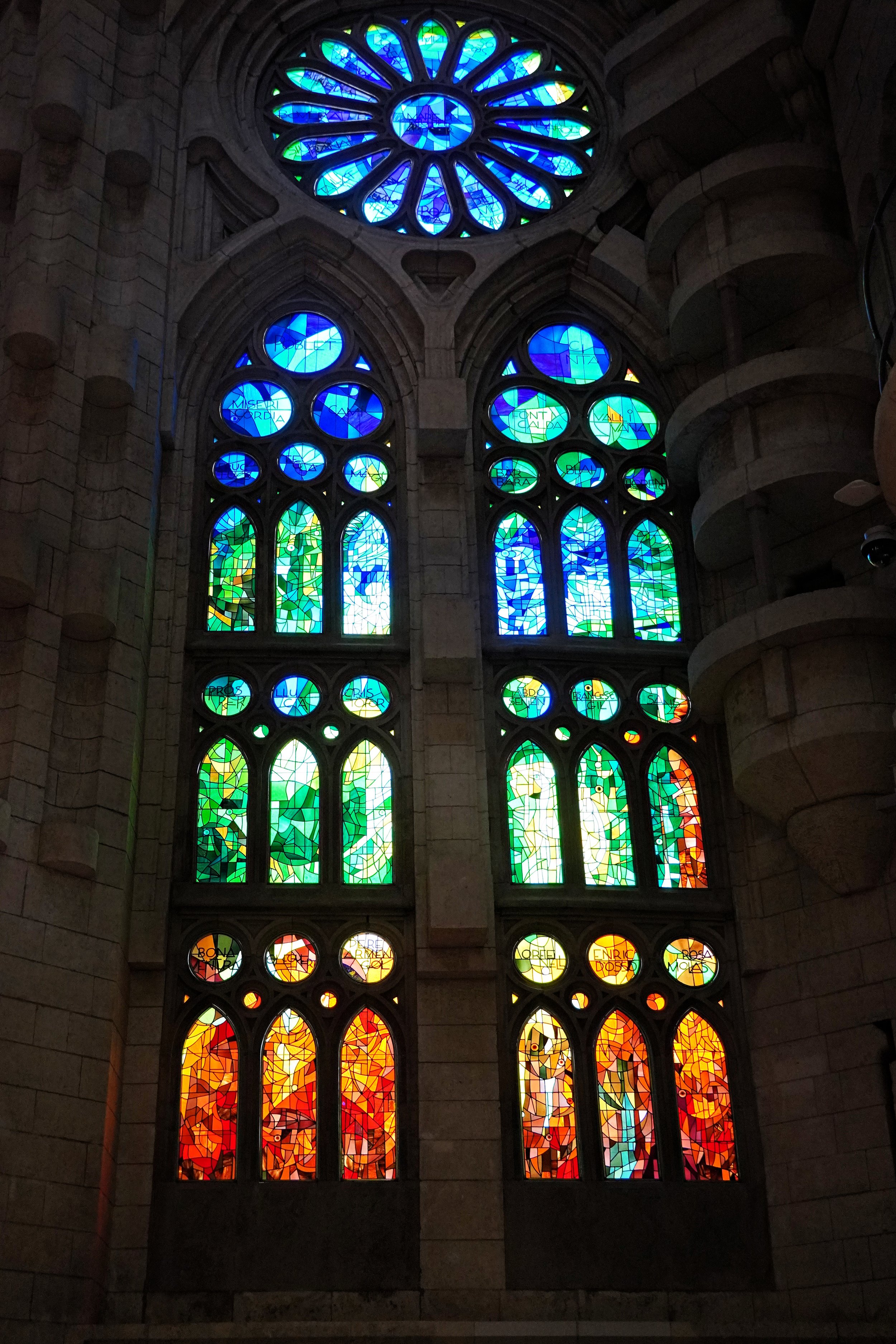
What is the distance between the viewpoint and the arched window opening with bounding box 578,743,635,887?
12.7 meters

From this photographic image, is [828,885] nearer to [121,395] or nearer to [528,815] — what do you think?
[528,815]

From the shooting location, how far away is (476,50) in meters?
16.7

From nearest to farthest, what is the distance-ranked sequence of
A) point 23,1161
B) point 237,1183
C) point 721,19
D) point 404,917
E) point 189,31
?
point 23,1161 → point 237,1183 → point 404,917 → point 721,19 → point 189,31

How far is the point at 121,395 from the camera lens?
41.9 ft

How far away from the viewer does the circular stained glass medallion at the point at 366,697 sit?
13188mm

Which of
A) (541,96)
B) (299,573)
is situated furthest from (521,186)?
(299,573)

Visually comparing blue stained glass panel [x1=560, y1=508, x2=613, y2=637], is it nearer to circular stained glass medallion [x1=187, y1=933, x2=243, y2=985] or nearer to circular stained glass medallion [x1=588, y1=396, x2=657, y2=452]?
circular stained glass medallion [x1=588, y1=396, x2=657, y2=452]

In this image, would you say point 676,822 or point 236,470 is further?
point 236,470

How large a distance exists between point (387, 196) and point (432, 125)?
1.03 m

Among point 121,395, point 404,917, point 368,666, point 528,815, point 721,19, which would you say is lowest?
point 404,917

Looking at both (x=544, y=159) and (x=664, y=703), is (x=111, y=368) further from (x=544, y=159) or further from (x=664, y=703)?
(x=544, y=159)

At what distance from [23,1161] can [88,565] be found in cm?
401

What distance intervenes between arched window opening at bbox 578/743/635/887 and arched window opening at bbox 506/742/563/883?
20cm

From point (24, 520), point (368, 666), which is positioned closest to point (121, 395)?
point (24, 520)
